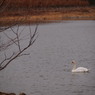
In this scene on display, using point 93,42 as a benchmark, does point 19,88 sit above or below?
above

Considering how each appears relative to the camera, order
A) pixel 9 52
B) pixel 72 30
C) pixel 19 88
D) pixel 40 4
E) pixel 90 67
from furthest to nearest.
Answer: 1. pixel 40 4
2. pixel 72 30
3. pixel 9 52
4. pixel 90 67
5. pixel 19 88

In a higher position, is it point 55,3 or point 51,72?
point 51,72

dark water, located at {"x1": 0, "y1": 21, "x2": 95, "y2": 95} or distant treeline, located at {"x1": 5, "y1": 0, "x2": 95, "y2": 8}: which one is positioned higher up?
dark water, located at {"x1": 0, "y1": 21, "x2": 95, "y2": 95}

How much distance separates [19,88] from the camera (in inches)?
613

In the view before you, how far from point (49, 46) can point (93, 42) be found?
2.60 meters

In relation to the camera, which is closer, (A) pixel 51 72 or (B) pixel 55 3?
(A) pixel 51 72

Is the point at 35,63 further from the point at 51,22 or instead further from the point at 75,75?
the point at 51,22

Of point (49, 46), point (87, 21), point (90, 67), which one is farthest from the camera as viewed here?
point (87, 21)

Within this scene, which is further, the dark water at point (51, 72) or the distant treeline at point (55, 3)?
the distant treeline at point (55, 3)

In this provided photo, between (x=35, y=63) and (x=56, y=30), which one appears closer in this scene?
(x=35, y=63)

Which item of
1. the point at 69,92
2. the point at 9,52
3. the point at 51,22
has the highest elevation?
the point at 69,92

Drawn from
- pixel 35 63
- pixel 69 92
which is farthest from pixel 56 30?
pixel 69 92

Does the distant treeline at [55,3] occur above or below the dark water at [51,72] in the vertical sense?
below

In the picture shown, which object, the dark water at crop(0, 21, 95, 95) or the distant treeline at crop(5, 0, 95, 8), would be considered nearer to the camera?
the dark water at crop(0, 21, 95, 95)
